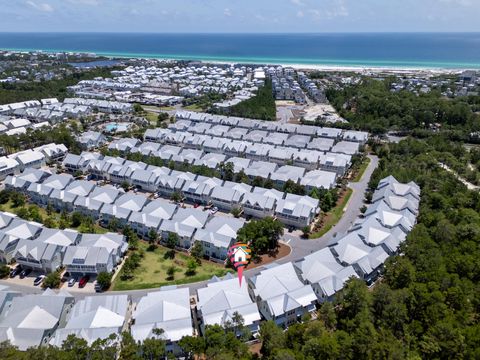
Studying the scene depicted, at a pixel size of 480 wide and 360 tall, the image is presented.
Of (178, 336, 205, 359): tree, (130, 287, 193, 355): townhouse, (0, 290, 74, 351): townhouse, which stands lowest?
(0, 290, 74, 351): townhouse

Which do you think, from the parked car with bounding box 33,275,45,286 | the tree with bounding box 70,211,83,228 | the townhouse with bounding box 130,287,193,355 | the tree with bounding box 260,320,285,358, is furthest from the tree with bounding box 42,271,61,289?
the tree with bounding box 260,320,285,358

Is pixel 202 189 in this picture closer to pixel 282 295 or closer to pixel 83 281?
pixel 83 281

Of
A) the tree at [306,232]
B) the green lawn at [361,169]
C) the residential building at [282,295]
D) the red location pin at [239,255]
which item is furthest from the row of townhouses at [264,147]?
the residential building at [282,295]

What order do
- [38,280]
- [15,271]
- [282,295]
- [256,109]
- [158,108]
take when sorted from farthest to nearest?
[158,108], [256,109], [15,271], [38,280], [282,295]

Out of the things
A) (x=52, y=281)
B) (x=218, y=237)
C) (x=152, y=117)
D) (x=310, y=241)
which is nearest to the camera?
(x=52, y=281)

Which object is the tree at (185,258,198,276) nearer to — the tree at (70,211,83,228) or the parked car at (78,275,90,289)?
the parked car at (78,275,90,289)

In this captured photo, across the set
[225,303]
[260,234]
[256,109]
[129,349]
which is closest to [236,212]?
[260,234]

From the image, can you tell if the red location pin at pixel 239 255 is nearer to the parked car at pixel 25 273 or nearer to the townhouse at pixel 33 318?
the townhouse at pixel 33 318
